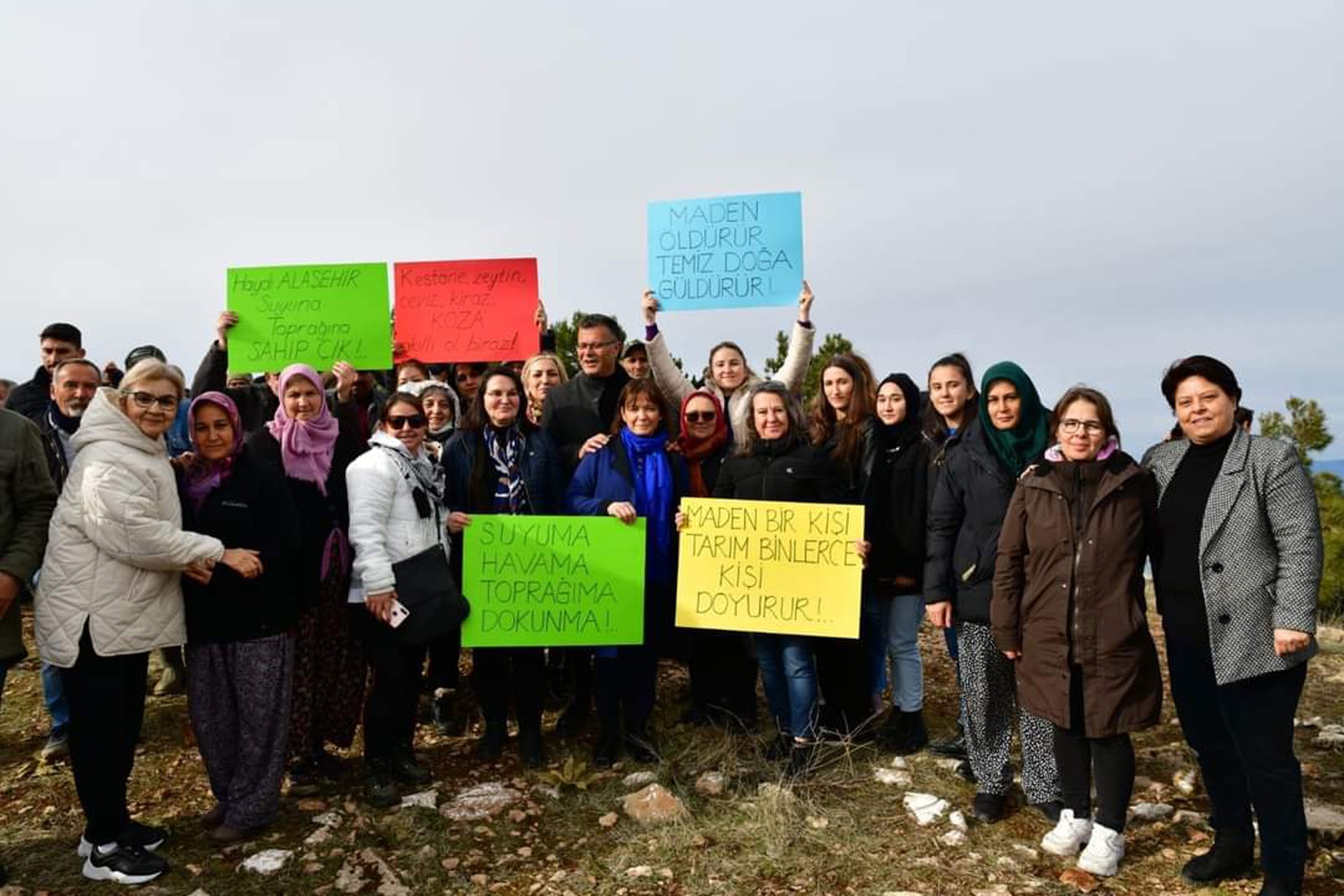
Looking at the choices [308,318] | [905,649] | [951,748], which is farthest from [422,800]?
[308,318]

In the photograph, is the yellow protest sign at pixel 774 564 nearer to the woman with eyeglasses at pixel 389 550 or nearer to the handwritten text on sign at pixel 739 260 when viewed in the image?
the woman with eyeglasses at pixel 389 550

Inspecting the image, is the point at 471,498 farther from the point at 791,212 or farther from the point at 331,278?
the point at 791,212

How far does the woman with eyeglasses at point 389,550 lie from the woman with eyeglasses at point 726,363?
1.84 metres

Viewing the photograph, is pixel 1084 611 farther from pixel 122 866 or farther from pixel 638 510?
pixel 122 866

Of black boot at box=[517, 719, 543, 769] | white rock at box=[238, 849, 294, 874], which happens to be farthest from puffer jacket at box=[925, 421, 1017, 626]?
white rock at box=[238, 849, 294, 874]

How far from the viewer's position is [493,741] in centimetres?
541

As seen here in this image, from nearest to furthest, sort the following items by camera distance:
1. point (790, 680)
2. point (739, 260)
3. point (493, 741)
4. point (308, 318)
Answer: point (790, 680)
point (493, 741)
point (308, 318)
point (739, 260)

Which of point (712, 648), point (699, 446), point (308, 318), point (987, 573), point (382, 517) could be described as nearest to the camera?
point (987, 573)

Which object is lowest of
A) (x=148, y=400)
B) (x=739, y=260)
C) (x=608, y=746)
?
(x=608, y=746)

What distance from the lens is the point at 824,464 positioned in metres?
5.16

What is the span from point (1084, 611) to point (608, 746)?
9.71 feet

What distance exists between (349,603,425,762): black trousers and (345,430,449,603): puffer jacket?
0.66 ft

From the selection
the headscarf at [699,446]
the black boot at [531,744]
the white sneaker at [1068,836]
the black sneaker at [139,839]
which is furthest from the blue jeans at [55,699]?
the white sneaker at [1068,836]

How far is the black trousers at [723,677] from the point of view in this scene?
5.89m
